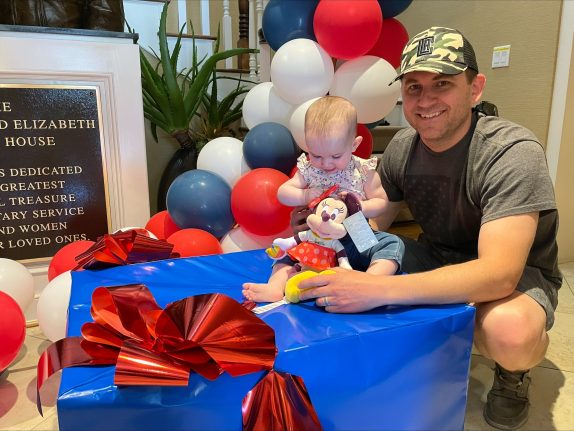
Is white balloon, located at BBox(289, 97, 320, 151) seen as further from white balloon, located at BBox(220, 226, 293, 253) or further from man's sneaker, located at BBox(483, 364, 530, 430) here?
man's sneaker, located at BBox(483, 364, 530, 430)

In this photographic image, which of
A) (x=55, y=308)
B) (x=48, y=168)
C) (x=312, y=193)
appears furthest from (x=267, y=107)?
(x=55, y=308)

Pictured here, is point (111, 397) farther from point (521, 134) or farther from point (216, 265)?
point (521, 134)

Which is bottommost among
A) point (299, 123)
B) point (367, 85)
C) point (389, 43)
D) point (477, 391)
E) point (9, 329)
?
point (477, 391)

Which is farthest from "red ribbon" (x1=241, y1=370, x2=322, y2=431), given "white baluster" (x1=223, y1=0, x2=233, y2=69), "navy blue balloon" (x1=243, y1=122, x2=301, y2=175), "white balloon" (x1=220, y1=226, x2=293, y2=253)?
"white baluster" (x1=223, y1=0, x2=233, y2=69)

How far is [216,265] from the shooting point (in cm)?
136

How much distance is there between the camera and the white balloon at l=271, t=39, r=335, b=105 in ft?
5.58

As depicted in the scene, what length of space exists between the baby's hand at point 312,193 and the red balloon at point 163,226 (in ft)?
2.84

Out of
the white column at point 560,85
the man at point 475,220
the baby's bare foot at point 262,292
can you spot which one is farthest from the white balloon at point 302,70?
the white column at point 560,85

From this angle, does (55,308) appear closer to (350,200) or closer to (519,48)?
(350,200)

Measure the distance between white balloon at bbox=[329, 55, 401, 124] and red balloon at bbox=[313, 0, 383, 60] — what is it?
6 centimetres

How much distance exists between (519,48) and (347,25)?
5.54ft

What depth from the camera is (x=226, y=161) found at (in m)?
1.90

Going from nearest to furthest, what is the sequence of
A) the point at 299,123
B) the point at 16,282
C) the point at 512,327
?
the point at 512,327, the point at 16,282, the point at 299,123

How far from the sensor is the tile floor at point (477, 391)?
1279 millimetres
